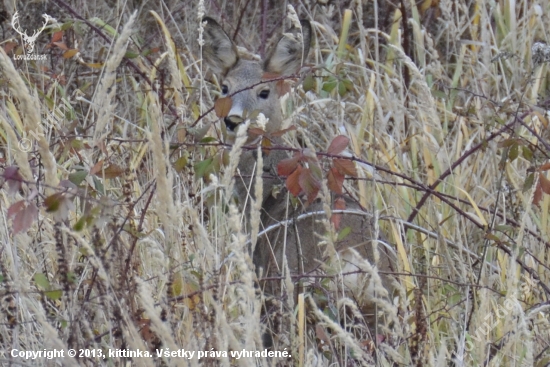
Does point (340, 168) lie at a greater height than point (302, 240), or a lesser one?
greater

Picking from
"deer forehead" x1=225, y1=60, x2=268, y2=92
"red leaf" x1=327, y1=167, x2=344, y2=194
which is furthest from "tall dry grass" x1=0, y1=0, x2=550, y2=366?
"deer forehead" x1=225, y1=60, x2=268, y2=92

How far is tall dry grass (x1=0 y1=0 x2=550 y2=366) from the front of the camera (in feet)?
7.96

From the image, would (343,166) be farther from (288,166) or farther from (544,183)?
(544,183)

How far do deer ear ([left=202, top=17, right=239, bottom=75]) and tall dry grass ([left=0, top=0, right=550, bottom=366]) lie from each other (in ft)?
0.79

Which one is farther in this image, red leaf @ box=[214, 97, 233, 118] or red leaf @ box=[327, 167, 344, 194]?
red leaf @ box=[214, 97, 233, 118]

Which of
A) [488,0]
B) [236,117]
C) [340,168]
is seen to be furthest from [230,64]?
[340,168]

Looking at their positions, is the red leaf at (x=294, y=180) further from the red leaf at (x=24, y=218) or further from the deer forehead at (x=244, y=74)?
the deer forehead at (x=244, y=74)

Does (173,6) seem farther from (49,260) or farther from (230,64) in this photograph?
(49,260)

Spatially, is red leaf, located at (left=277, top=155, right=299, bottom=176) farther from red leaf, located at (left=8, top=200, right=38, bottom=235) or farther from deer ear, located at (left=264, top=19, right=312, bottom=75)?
deer ear, located at (left=264, top=19, right=312, bottom=75)

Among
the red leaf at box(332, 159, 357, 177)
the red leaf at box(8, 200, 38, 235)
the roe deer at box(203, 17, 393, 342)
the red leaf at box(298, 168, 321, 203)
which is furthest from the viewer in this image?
the roe deer at box(203, 17, 393, 342)

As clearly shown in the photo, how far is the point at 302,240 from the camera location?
4469 mm

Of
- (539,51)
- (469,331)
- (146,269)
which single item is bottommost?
(469,331)

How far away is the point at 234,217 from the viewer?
2133 millimetres

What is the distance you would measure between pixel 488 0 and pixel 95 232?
16.1ft
